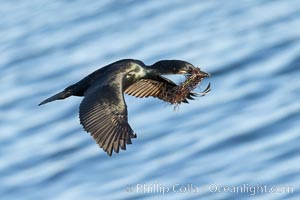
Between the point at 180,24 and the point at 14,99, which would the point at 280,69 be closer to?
the point at 180,24

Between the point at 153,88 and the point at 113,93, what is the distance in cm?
66

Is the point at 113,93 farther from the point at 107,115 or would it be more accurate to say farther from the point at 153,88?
the point at 153,88

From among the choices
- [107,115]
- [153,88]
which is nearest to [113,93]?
[107,115]

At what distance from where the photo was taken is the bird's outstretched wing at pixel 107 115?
9.98 meters

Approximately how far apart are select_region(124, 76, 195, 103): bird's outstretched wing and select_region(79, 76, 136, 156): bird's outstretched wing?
18.8 inches

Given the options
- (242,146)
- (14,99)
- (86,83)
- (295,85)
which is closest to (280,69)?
(295,85)

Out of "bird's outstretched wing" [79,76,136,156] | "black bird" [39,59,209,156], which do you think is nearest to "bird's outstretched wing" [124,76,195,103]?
"black bird" [39,59,209,156]

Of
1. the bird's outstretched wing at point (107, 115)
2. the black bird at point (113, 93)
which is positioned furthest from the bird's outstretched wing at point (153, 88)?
the bird's outstretched wing at point (107, 115)

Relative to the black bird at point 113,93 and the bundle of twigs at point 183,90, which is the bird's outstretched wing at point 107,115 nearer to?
the black bird at point 113,93

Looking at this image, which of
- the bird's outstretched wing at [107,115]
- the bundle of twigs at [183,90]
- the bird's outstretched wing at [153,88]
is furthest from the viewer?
the bird's outstretched wing at [153,88]

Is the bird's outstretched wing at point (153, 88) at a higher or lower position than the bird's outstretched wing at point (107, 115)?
higher

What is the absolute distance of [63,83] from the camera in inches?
654

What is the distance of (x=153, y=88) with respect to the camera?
10781 mm

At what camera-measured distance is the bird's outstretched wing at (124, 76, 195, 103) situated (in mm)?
10688
